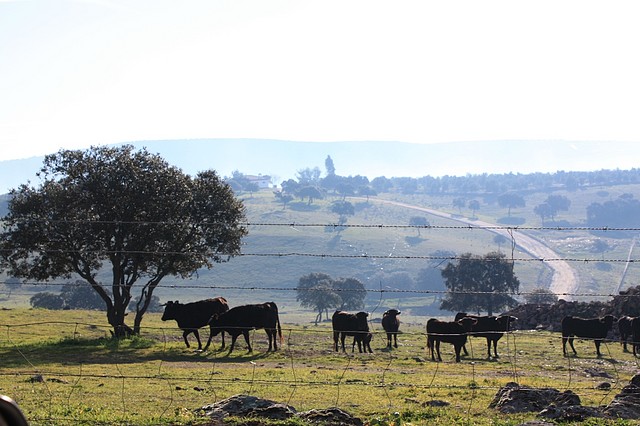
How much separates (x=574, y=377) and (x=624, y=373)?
13.2ft

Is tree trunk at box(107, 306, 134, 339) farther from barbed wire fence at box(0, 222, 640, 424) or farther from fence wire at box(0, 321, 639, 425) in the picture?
fence wire at box(0, 321, 639, 425)

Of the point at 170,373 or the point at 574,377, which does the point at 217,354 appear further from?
the point at 574,377

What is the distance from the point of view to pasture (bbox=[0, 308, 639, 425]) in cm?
1984

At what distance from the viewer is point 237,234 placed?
46031 mm

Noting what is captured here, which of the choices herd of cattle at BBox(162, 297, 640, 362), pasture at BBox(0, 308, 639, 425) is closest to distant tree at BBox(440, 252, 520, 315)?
pasture at BBox(0, 308, 639, 425)

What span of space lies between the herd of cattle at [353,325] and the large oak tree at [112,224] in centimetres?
246

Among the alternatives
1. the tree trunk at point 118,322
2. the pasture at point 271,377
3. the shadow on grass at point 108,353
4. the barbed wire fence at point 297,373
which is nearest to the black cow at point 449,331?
the pasture at point 271,377

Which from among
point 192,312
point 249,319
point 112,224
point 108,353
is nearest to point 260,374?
point 108,353

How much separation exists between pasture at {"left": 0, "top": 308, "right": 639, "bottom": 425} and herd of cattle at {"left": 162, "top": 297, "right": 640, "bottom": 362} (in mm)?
905

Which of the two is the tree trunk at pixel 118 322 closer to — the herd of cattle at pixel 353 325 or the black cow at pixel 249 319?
the herd of cattle at pixel 353 325

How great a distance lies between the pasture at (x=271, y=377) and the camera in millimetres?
19844

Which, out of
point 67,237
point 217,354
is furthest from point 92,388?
point 67,237

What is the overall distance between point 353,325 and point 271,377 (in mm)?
15846

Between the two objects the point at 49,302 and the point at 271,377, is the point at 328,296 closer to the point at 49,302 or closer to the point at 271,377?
the point at 49,302
